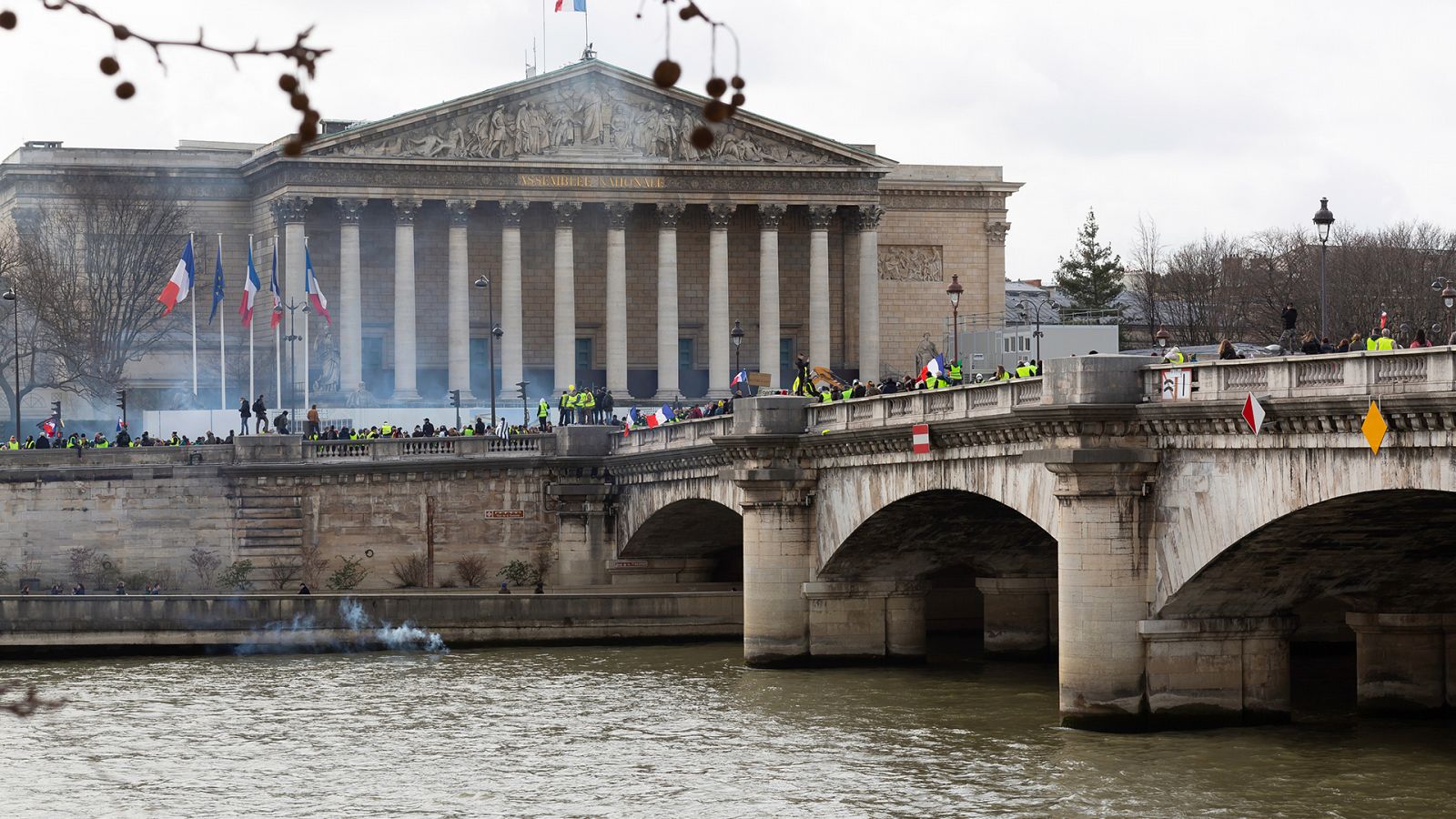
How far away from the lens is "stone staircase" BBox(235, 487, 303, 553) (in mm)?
72500

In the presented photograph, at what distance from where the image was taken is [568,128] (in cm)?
10088

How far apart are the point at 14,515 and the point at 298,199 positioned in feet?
98.7

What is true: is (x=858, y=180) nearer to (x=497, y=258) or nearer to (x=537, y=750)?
(x=497, y=258)

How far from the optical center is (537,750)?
4041 cm

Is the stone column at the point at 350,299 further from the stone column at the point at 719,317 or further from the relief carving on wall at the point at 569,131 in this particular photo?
the stone column at the point at 719,317

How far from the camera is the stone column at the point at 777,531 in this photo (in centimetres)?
5259

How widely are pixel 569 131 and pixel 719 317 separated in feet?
39.0

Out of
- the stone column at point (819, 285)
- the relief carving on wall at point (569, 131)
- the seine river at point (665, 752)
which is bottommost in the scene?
the seine river at point (665, 752)

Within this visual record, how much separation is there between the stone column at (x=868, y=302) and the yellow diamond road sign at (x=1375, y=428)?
76.4 metres

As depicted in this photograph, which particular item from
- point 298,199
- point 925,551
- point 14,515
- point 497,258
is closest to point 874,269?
point 497,258

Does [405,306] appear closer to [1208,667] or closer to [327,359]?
[327,359]

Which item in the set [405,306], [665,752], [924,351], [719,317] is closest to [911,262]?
[924,351]

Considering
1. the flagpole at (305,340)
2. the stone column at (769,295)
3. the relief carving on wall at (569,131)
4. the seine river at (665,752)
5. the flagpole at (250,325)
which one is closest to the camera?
the seine river at (665,752)

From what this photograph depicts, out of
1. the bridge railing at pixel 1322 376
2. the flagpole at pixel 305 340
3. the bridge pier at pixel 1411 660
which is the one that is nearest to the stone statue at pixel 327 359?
the flagpole at pixel 305 340
